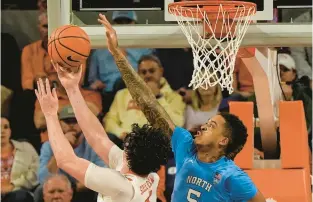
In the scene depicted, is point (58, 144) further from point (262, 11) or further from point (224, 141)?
point (262, 11)

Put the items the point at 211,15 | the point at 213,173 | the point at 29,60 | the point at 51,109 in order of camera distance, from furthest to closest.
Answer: the point at 29,60
the point at 211,15
the point at 213,173
the point at 51,109

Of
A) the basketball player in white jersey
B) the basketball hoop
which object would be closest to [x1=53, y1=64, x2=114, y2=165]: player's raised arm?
the basketball player in white jersey

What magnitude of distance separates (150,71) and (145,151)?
3263 mm

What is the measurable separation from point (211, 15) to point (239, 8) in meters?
0.17

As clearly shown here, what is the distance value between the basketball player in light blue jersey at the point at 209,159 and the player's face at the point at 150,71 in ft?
8.65

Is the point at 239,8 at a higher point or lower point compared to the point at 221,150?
higher

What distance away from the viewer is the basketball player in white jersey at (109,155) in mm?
3160

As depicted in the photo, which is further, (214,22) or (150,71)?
→ (150,71)

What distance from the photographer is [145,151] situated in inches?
130

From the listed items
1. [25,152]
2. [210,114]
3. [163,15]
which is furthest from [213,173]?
[25,152]

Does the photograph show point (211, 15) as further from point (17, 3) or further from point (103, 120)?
point (17, 3)

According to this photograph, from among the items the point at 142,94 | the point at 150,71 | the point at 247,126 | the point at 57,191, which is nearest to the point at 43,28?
the point at 150,71

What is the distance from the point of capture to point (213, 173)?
3.57 m

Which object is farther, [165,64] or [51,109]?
[165,64]
